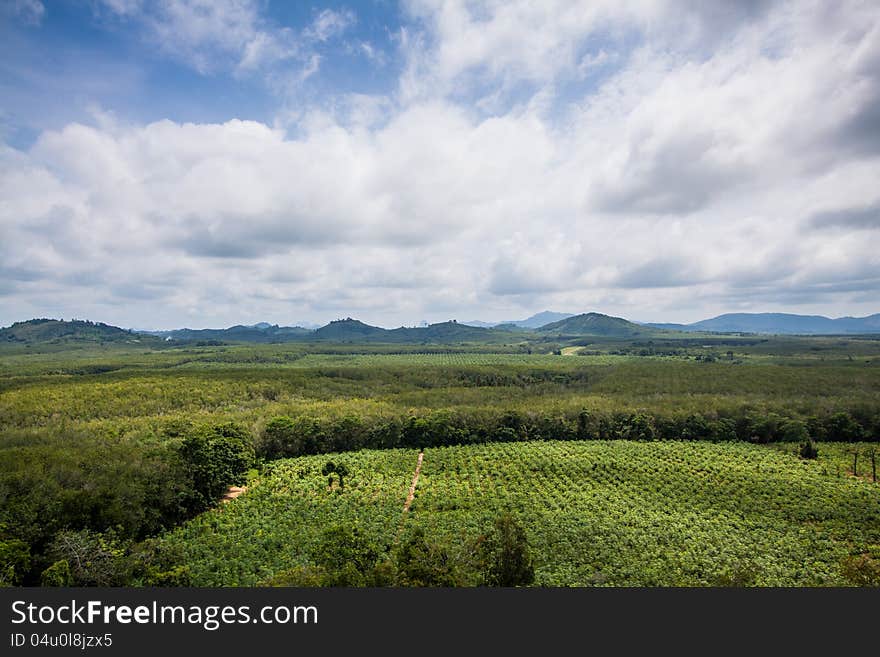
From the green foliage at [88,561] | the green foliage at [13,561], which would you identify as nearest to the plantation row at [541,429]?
the green foliage at [88,561]

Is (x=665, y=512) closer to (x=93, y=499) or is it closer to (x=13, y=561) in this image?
(x=93, y=499)

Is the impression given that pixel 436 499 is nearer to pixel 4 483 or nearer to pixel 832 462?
pixel 4 483

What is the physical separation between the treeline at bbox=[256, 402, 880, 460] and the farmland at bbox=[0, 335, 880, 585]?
36cm

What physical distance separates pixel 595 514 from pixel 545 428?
36197mm

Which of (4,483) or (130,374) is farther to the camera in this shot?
(130,374)

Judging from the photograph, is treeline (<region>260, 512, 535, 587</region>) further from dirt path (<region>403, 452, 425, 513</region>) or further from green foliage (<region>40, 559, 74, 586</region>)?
dirt path (<region>403, 452, 425, 513</region>)

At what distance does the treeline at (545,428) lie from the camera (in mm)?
77812

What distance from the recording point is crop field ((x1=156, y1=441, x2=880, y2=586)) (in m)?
37.1

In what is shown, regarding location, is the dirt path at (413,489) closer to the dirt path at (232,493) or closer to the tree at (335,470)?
the tree at (335,470)

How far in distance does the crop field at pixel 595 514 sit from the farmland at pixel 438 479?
0.29 meters

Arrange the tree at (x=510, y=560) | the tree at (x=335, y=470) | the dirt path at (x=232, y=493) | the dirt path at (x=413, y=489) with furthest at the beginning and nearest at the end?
1. the tree at (x=335, y=470)
2. the dirt path at (x=232, y=493)
3. the dirt path at (x=413, y=489)
4. the tree at (x=510, y=560)

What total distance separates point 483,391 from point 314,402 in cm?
4359

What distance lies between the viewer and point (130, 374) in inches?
4710

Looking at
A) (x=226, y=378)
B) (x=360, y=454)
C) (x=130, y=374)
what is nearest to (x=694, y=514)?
(x=360, y=454)
